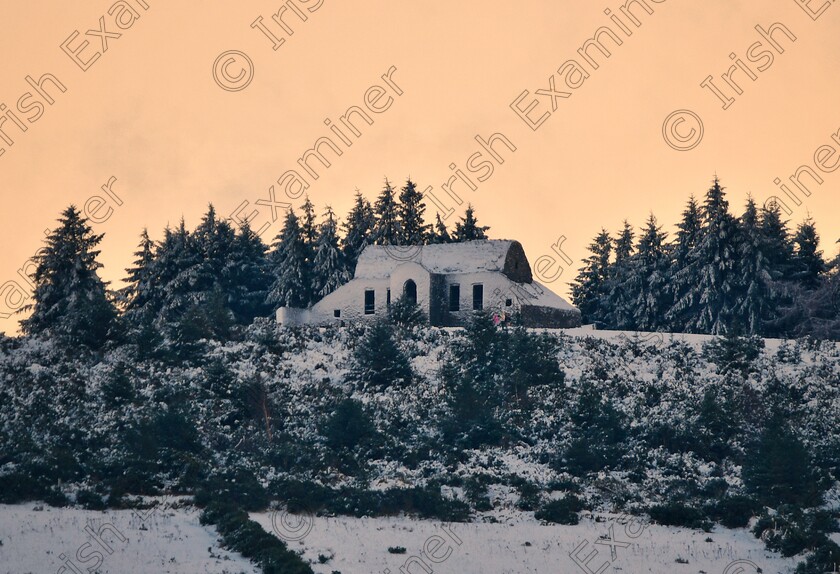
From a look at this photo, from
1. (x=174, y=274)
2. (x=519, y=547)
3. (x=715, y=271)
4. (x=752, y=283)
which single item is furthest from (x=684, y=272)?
(x=519, y=547)

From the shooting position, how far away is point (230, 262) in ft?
260

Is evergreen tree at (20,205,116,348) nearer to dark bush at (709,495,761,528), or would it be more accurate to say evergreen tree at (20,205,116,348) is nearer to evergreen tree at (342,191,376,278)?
evergreen tree at (342,191,376,278)

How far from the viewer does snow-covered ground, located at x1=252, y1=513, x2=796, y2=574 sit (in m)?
30.9

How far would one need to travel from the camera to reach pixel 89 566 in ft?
96.6

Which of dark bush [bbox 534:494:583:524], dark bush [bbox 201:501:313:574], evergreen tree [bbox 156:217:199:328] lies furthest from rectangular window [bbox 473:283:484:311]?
dark bush [bbox 201:501:313:574]

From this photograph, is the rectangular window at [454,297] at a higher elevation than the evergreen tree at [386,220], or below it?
below

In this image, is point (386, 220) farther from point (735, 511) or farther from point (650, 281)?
point (735, 511)

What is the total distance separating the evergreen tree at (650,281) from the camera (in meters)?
72.5

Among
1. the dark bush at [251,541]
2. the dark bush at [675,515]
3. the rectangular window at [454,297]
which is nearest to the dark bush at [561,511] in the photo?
the dark bush at [675,515]

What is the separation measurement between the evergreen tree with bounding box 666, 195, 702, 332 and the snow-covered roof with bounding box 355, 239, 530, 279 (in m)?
11.6

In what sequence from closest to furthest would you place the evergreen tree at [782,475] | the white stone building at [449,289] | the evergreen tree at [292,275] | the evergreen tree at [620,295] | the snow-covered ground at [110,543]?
the snow-covered ground at [110,543] → the evergreen tree at [782,475] → the white stone building at [449,289] → the evergreen tree at [620,295] → the evergreen tree at [292,275]

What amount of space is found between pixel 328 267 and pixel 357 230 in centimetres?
557

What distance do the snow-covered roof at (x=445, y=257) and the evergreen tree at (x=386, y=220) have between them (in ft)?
34.8

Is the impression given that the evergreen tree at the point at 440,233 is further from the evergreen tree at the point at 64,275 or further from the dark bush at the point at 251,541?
the dark bush at the point at 251,541
